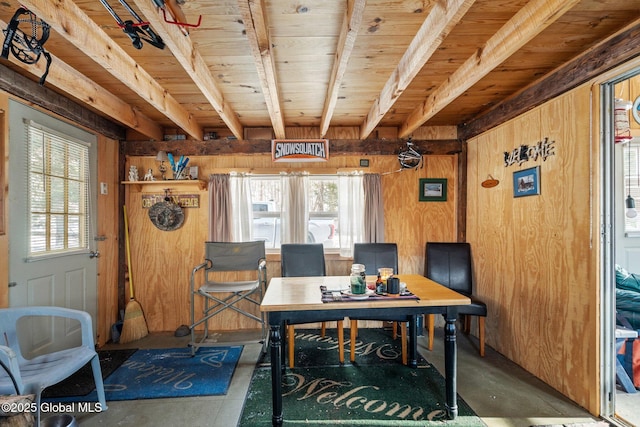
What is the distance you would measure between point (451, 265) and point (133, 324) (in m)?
3.36

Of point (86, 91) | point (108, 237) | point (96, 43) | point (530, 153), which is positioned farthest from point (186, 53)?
point (530, 153)

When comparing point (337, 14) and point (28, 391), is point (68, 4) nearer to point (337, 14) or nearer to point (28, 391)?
point (337, 14)

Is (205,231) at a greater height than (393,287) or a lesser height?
greater

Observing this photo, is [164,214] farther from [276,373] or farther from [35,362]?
[276,373]

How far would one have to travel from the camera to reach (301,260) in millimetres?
3068

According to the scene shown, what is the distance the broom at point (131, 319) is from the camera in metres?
3.12

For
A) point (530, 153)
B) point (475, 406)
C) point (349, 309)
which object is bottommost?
point (475, 406)

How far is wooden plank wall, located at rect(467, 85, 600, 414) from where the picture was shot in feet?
6.43

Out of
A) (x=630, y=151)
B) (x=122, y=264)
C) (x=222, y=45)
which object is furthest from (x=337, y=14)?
(x=630, y=151)

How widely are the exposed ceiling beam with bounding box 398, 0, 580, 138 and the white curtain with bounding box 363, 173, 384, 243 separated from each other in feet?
3.41

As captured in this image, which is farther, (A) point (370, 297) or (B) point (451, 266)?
(B) point (451, 266)

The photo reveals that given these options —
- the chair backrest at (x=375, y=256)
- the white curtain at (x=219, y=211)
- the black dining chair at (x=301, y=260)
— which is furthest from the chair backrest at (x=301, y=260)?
the white curtain at (x=219, y=211)

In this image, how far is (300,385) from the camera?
2.29 metres

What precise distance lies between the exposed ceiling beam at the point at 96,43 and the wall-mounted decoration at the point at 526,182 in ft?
9.80
